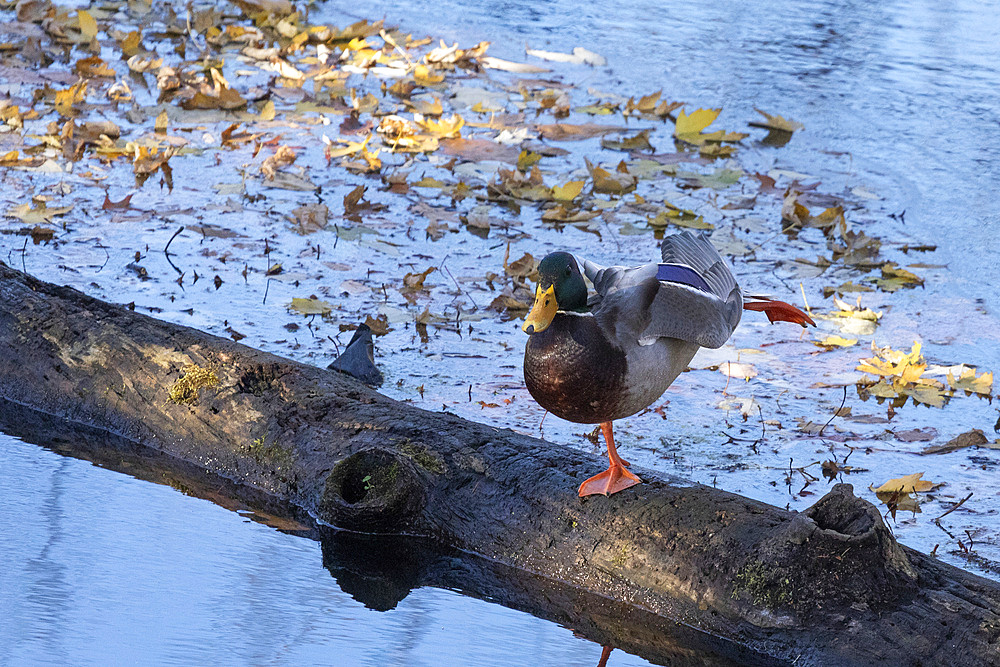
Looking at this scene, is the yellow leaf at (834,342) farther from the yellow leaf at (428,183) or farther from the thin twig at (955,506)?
the yellow leaf at (428,183)

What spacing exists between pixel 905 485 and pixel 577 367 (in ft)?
4.18

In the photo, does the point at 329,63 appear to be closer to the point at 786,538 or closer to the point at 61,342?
the point at 61,342

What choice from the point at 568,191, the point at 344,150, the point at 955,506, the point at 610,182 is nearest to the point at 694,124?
the point at 610,182

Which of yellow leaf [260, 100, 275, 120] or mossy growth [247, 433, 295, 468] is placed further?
yellow leaf [260, 100, 275, 120]

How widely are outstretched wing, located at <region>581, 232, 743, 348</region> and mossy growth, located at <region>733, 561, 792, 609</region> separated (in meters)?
0.56

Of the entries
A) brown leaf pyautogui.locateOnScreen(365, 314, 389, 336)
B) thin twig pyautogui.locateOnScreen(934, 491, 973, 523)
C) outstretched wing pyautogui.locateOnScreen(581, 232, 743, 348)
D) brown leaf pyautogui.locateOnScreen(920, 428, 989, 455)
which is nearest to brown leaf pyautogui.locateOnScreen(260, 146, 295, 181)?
brown leaf pyautogui.locateOnScreen(365, 314, 389, 336)

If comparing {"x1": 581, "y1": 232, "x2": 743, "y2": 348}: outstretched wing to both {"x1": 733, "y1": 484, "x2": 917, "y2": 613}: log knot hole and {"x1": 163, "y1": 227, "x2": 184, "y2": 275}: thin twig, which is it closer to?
{"x1": 733, "y1": 484, "x2": 917, "y2": 613}: log knot hole

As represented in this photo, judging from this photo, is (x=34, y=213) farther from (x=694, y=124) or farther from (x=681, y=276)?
(x=694, y=124)

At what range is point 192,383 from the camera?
3.36m

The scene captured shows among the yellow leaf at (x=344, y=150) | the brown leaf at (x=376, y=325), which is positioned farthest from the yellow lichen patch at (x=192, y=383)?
the yellow leaf at (x=344, y=150)

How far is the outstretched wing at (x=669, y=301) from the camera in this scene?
2.66m

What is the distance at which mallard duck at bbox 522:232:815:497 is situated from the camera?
259cm

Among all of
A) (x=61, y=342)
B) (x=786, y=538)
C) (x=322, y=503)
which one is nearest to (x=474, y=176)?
(x=61, y=342)

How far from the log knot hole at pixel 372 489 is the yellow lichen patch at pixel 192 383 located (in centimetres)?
61
